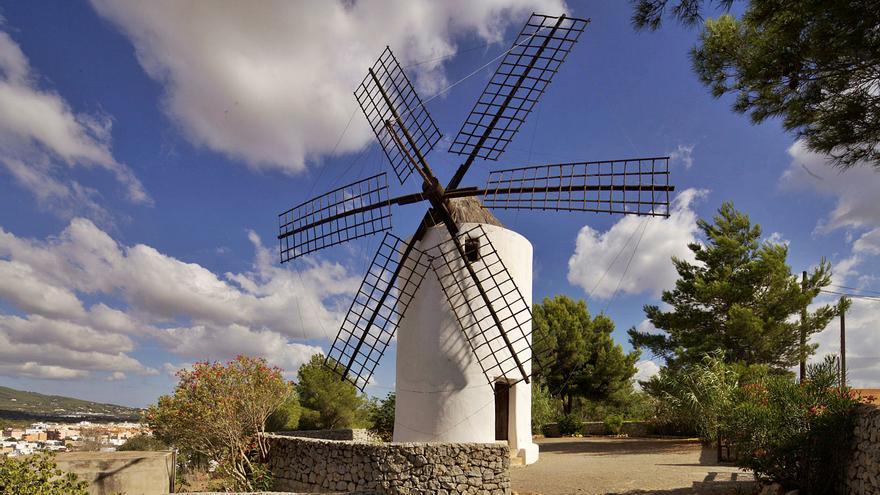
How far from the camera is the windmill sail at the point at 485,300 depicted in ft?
32.6

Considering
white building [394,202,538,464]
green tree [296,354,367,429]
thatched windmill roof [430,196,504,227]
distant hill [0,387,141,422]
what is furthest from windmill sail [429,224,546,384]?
distant hill [0,387,141,422]

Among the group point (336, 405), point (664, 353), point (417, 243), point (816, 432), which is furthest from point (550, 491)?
point (336, 405)

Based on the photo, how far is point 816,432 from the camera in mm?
6746

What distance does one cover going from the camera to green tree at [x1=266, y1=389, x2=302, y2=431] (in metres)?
17.9

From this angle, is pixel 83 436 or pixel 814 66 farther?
pixel 83 436

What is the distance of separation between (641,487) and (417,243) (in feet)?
17.8

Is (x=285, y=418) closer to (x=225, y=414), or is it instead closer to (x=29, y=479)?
(x=225, y=414)

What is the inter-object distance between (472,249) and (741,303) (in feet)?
33.0

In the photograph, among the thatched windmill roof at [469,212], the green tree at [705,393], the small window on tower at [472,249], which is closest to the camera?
the small window on tower at [472,249]

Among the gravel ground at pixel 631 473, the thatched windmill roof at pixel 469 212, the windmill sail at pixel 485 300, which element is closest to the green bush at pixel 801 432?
the gravel ground at pixel 631 473

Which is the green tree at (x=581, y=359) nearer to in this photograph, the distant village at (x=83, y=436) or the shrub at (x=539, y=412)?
the shrub at (x=539, y=412)

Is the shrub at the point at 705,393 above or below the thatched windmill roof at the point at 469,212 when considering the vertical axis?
below

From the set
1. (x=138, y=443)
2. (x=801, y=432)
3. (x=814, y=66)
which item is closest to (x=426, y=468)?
(x=801, y=432)

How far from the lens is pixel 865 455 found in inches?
237
